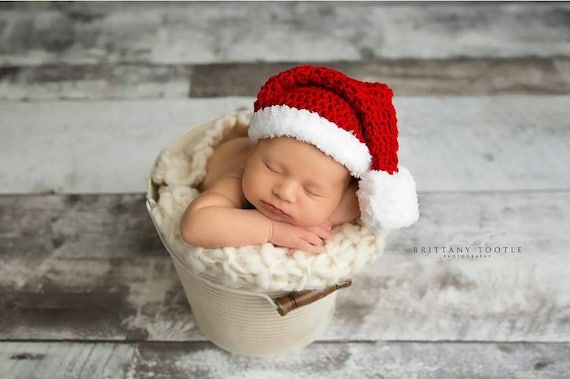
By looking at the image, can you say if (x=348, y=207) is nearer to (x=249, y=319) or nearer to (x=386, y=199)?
(x=386, y=199)

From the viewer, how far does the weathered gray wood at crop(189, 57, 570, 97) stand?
1.61m

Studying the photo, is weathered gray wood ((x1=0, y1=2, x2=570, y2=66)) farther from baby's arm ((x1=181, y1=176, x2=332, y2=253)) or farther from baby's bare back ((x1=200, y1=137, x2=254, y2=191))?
baby's arm ((x1=181, y1=176, x2=332, y2=253))

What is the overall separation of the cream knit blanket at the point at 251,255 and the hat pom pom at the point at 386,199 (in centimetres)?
7

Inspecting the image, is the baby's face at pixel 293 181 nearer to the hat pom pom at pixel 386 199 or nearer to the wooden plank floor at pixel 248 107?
the hat pom pom at pixel 386 199

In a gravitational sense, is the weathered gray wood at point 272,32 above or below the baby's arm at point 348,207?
above

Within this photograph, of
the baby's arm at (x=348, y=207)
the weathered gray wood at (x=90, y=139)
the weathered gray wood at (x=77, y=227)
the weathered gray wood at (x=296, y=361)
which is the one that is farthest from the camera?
the weathered gray wood at (x=90, y=139)

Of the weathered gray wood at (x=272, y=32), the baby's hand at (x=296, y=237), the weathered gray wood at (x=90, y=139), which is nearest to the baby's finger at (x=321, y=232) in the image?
the baby's hand at (x=296, y=237)

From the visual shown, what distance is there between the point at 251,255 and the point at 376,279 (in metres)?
0.45

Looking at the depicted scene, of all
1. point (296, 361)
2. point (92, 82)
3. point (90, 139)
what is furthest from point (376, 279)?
point (92, 82)

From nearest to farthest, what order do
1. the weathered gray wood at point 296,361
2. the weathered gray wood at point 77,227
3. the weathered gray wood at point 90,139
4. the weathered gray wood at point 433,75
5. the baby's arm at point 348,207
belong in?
the baby's arm at point 348,207 → the weathered gray wood at point 296,361 → the weathered gray wood at point 77,227 → the weathered gray wood at point 90,139 → the weathered gray wood at point 433,75

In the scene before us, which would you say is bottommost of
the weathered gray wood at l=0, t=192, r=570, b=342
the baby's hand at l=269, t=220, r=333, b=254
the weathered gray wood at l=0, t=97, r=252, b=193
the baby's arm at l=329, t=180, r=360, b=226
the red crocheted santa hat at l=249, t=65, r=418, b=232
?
the weathered gray wood at l=0, t=192, r=570, b=342

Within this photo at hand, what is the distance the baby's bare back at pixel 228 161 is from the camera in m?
0.99

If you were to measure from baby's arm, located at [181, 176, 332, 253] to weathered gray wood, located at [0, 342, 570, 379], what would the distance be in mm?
341

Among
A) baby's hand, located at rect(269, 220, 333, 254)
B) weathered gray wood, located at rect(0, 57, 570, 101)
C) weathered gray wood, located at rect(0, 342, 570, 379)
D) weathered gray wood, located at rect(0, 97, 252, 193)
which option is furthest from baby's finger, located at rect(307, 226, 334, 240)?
weathered gray wood, located at rect(0, 57, 570, 101)
